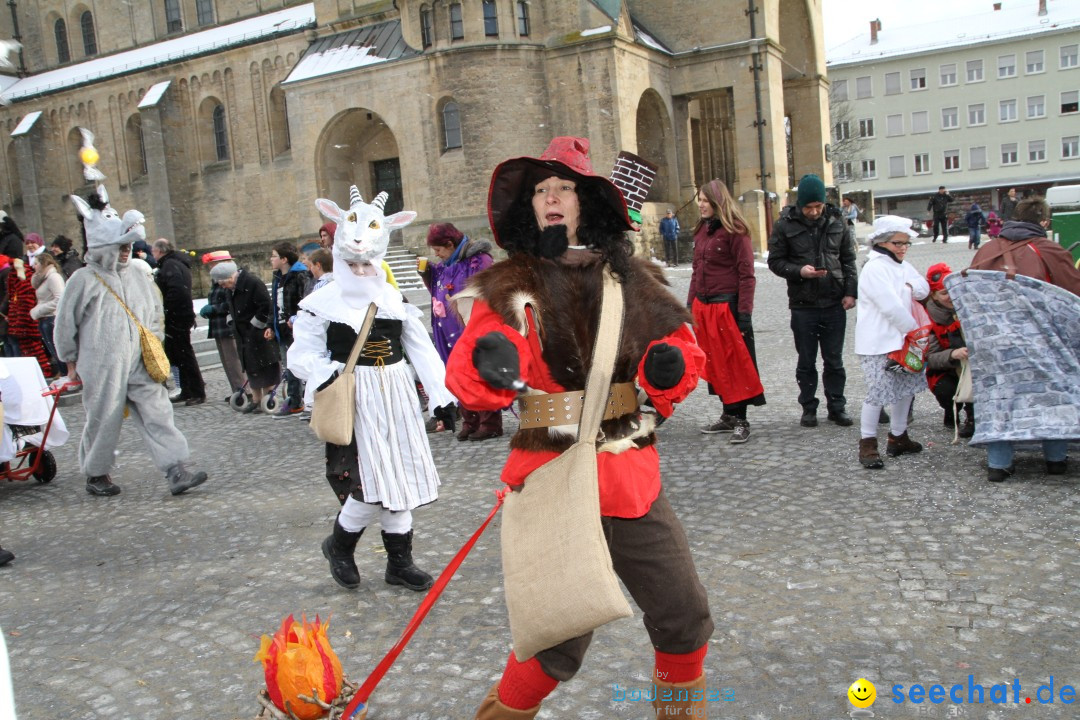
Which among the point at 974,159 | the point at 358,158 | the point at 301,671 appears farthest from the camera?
the point at 974,159

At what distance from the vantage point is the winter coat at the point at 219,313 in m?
10.5

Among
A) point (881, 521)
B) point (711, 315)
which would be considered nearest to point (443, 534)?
point (881, 521)

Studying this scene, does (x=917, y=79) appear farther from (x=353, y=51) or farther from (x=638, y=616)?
(x=638, y=616)

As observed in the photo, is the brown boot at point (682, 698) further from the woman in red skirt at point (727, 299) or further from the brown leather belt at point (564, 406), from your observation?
the woman in red skirt at point (727, 299)

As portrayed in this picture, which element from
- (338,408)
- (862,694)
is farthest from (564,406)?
(338,408)

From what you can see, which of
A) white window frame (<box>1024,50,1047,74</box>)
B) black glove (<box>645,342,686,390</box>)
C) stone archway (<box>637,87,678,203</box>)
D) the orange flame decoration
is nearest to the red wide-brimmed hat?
black glove (<box>645,342,686,390</box>)

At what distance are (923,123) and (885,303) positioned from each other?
6111 centimetres

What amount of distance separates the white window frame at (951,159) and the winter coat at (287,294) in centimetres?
6013

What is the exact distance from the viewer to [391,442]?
168 inches

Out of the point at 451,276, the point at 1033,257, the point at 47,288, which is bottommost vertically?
the point at 1033,257

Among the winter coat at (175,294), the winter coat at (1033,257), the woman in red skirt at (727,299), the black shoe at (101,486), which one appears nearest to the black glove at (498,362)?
the winter coat at (1033,257)

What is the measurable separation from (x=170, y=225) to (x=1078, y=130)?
5541 cm

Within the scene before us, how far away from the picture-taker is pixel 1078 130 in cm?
5672

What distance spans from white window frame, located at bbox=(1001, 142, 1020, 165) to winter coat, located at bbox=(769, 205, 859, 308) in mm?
60199
